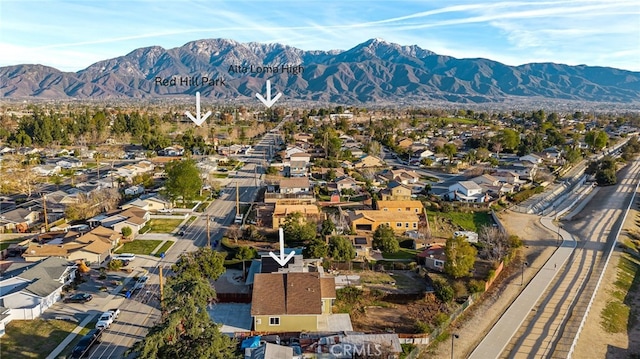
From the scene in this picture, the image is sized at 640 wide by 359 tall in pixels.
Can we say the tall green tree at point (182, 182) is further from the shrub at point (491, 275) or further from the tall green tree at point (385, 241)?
the shrub at point (491, 275)

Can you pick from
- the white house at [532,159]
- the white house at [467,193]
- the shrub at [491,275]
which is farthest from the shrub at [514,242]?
the white house at [532,159]

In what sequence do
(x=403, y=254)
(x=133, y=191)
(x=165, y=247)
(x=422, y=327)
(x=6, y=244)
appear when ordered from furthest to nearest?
(x=133, y=191)
(x=6, y=244)
(x=165, y=247)
(x=403, y=254)
(x=422, y=327)

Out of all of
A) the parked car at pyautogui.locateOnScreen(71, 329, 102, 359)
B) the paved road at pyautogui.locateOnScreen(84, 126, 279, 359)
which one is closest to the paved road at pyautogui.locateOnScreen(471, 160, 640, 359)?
the paved road at pyautogui.locateOnScreen(84, 126, 279, 359)

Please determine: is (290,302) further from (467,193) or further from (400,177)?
(400,177)

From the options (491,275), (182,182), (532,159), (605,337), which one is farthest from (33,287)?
(532,159)

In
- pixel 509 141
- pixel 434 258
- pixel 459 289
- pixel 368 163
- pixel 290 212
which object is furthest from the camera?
pixel 509 141

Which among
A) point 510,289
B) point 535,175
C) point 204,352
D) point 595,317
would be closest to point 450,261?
point 510,289
